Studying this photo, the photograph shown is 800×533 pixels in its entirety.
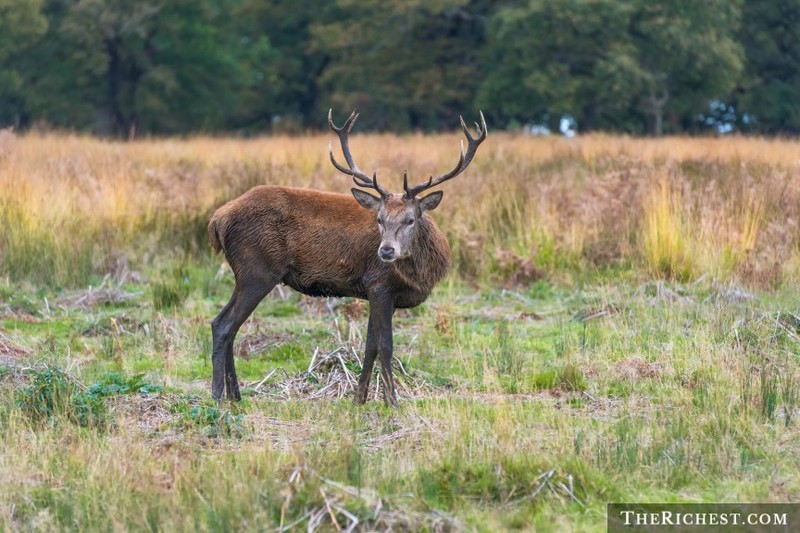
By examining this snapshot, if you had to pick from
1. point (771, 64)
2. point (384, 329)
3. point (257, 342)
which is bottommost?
point (257, 342)

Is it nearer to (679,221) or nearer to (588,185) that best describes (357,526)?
(679,221)

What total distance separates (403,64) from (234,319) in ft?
97.7

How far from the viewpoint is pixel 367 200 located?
7.78 m

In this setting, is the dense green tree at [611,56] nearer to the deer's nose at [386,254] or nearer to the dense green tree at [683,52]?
the dense green tree at [683,52]

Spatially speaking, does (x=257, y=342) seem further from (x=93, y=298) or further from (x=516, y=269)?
(x=516, y=269)

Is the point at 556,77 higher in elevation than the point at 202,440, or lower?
higher

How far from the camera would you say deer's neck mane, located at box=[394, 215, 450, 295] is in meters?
7.78

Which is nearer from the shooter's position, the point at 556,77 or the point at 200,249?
the point at 200,249

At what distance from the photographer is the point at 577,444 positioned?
6.05 m

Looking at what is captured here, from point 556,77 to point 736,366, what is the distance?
86.9 ft

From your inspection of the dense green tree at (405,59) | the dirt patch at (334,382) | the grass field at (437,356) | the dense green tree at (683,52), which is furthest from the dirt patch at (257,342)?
the dense green tree at (405,59)

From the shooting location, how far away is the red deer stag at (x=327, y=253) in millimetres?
7738

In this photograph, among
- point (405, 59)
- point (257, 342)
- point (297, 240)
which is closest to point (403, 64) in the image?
point (405, 59)

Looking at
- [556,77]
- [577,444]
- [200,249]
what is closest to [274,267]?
[577,444]
